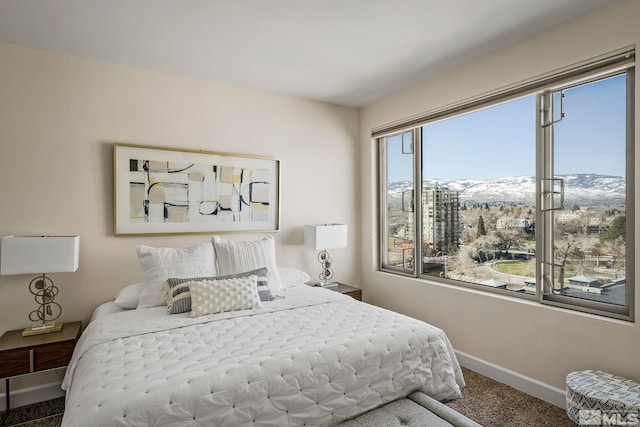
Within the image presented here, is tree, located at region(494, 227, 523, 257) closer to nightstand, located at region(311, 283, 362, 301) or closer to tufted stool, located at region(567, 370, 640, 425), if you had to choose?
tufted stool, located at region(567, 370, 640, 425)

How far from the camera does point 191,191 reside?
10.5 ft

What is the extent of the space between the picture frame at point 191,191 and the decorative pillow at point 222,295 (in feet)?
2.92

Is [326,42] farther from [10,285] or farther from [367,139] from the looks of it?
[10,285]

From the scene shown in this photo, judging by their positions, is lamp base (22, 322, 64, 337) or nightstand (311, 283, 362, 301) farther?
nightstand (311, 283, 362, 301)

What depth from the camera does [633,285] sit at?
2.13 metres

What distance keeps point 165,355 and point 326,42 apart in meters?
2.27

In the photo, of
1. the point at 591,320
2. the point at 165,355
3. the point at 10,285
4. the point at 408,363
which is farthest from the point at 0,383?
the point at 591,320

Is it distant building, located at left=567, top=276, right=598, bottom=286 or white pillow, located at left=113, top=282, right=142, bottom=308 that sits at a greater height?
Result: distant building, located at left=567, top=276, right=598, bottom=286

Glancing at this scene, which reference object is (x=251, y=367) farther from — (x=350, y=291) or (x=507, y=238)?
(x=507, y=238)

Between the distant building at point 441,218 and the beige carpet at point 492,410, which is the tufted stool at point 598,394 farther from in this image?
the distant building at point 441,218

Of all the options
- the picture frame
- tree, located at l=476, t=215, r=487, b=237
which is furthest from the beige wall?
the picture frame

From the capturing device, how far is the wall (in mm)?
2578

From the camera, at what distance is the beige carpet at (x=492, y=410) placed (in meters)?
2.23

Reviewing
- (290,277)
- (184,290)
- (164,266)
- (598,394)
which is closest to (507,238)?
(598,394)
